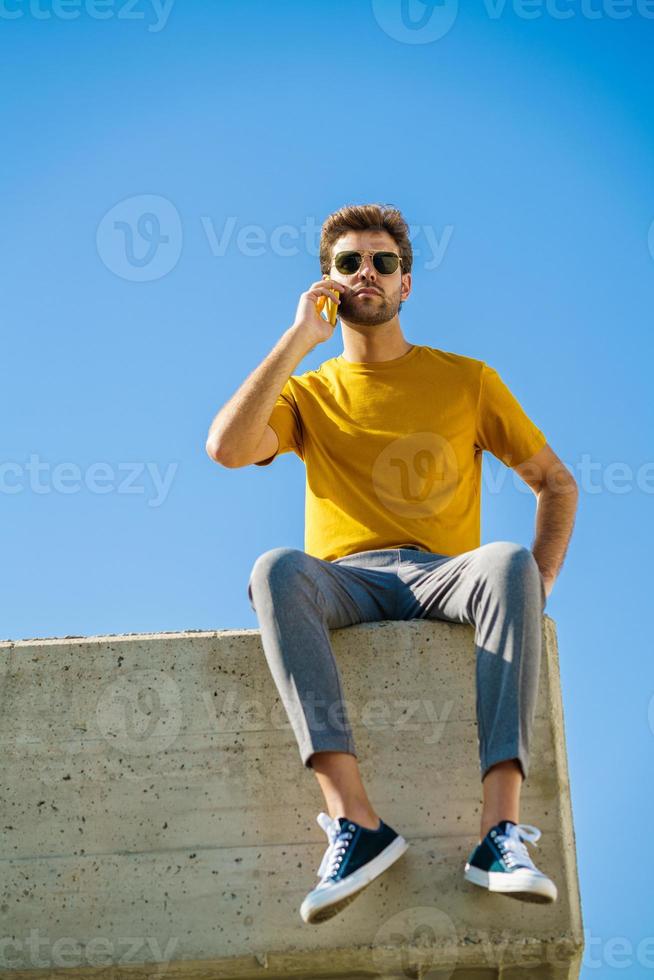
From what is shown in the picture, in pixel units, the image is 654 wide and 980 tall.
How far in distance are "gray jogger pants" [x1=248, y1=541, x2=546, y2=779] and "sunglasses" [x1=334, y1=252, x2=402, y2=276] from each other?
1.21 metres

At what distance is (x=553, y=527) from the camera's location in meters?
4.04

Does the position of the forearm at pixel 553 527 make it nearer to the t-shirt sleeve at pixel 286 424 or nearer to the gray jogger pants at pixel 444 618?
the gray jogger pants at pixel 444 618

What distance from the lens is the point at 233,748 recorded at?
3.54m

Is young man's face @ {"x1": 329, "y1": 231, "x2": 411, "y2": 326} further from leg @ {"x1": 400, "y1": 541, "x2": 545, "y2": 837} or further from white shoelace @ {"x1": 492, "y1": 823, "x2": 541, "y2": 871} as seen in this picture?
white shoelace @ {"x1": 492, "y1": 823, "x2": 541, "y2": 871}

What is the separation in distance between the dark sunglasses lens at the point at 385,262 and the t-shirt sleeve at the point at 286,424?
517 millimetres

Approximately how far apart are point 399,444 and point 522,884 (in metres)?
1.51

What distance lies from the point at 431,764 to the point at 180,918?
2.71ft

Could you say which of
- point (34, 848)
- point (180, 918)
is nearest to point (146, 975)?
point (180, 918)

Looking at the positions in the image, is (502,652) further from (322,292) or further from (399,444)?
(322,292)

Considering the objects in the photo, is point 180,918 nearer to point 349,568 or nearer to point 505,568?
point 349,568

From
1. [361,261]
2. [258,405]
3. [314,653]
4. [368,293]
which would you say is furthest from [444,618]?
[361,261]

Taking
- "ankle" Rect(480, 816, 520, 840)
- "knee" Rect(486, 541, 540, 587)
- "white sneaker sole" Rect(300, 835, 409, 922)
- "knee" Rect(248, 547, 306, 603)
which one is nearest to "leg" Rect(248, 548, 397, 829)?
"knee" Rect(248, 547, 306, 603)

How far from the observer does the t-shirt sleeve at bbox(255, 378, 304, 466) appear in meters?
3.97

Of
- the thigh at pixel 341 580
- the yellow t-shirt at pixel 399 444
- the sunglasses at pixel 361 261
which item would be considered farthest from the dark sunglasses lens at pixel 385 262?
the thigh at pixel 341 580
